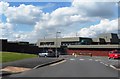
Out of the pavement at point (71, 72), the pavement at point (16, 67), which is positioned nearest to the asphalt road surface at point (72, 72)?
the pavement at point (71, 72)

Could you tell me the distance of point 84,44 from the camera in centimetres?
14100

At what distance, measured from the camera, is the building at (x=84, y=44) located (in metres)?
121

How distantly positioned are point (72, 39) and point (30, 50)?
4459 centimetres

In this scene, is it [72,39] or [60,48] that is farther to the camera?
[72,39]

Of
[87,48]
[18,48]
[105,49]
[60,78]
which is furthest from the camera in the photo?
[87,48]

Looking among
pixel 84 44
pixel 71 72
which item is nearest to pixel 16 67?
pixel 71 72

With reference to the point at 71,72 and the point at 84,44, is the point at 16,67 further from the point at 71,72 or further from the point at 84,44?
the point at 84,44

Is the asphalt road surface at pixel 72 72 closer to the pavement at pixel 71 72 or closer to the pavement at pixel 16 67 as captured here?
the pavement at pixel 71 72

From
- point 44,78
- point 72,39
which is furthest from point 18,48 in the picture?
point 44,78

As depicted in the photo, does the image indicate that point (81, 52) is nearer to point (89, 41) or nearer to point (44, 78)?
point (89, 41)

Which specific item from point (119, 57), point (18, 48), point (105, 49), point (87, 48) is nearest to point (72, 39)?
point (87, 48)

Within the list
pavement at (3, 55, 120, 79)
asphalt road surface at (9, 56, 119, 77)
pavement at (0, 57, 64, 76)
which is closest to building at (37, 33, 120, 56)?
pavement at (0, 57, 64, 76)

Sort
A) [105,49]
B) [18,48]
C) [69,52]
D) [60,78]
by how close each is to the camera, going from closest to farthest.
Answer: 1. [60,78]
2. [18,48]
3. [105,49]
4. [69,52]

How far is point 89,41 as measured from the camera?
153m
